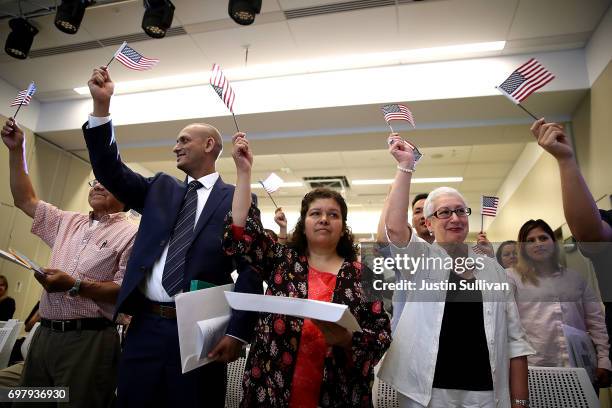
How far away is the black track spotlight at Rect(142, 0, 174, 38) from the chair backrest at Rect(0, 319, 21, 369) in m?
2.41

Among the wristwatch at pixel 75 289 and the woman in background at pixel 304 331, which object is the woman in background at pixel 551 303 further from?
the wristwatch at pixel 75 289

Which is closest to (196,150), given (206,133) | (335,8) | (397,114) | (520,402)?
(206,133)

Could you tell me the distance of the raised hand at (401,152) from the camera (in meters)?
1.51

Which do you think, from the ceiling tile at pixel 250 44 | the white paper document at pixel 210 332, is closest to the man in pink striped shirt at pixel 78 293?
the white paper document at pixel 210 332

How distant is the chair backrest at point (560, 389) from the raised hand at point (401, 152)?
1110 millimetres

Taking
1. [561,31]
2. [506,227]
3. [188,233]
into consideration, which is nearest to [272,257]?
[188,233]

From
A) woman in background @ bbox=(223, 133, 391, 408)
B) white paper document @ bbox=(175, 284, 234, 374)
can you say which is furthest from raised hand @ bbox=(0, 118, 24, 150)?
white paper document @ bbox=(175, 284, 234, 374)

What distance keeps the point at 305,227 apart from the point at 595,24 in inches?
147

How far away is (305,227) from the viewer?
157cm

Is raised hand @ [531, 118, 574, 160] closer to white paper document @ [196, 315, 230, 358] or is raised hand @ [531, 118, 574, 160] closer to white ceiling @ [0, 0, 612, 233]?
white paper document @ [196, 315, 230, 358]

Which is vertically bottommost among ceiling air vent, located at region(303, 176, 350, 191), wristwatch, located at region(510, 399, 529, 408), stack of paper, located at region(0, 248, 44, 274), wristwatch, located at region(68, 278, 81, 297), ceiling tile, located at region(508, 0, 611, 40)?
wristwatch, located at region(510, 399, 529, 408)

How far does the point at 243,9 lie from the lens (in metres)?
2.98

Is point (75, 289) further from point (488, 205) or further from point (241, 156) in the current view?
point (488, 205)

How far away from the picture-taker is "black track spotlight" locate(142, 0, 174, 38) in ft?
10.5
